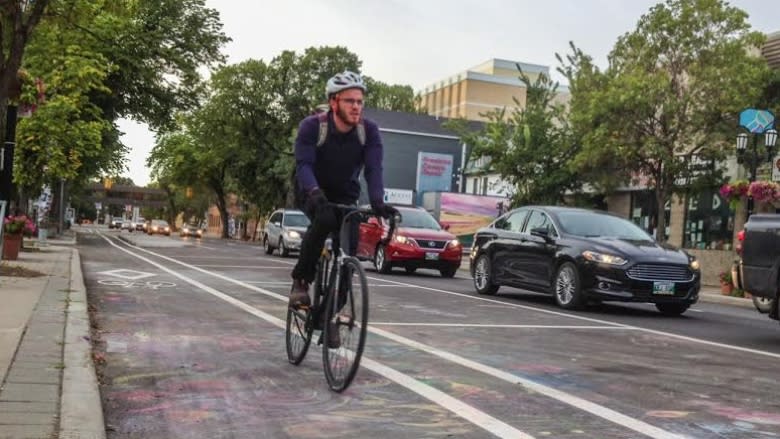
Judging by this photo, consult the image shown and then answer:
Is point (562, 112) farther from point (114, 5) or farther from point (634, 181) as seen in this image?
point (114, 5)

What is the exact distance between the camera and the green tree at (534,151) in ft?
111

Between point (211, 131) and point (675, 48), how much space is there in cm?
4490

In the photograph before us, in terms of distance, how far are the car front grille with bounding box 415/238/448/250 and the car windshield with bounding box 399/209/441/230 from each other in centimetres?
80

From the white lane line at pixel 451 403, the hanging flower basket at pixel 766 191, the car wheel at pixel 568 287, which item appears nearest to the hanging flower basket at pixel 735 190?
the hanging flower basket at pixel 766 191

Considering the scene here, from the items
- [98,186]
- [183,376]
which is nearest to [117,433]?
[183,376]

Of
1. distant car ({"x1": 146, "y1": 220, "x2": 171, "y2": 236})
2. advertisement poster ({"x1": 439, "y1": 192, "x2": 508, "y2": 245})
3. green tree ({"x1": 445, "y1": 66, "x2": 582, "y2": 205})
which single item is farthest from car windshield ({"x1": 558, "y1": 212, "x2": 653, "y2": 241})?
distant car ({"x1": 146, "y1": 220, "x2": 171, "y2": 236})

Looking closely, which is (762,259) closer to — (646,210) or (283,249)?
(283,249)

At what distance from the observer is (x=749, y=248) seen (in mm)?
9859

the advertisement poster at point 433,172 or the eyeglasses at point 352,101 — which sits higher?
the advertisement poster at point 433,172

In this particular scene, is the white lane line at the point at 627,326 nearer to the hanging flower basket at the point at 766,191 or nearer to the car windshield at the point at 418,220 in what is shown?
the car windshield at the point at 418,220

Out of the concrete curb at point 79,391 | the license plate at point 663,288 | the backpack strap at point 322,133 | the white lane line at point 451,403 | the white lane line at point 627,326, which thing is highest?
the backpack strap at point 322,133

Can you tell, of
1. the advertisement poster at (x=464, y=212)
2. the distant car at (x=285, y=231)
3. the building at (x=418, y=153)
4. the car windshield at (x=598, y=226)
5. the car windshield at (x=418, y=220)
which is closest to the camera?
the car windshield at (x=598, y=226)

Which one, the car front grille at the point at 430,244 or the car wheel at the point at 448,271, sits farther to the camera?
the car wheel at the point at 448,271

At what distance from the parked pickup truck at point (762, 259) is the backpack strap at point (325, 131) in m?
5.81
